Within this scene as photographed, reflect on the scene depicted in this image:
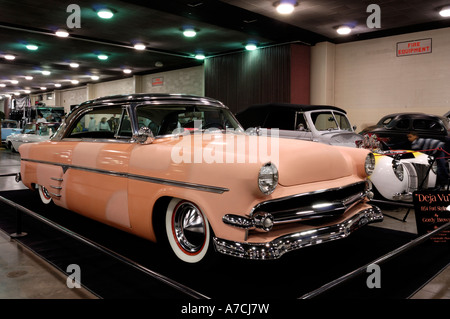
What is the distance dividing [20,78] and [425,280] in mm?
24770

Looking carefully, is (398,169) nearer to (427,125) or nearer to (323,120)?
(323,120)

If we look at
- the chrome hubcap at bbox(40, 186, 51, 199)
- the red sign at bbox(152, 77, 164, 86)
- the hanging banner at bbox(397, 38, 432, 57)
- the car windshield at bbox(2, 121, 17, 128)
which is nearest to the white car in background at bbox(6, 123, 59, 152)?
the car windshield at bbox(2, 121, 17, 128)

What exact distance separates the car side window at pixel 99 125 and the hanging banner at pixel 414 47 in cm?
905

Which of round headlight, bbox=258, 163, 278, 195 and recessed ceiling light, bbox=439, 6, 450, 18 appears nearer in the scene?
round headlight, bbox=258, 163, 278, 195

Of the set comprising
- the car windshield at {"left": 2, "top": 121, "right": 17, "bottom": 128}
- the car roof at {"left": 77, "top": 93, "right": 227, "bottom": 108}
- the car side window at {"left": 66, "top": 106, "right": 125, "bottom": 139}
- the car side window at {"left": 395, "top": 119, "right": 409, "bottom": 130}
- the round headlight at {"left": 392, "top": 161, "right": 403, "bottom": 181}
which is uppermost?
the car windshield at {"left": 2, "top": 121, "right": 17, "bottom": 128}

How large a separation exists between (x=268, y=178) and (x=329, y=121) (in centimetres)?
588

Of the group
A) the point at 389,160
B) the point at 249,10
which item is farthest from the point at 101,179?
the point at 249,10

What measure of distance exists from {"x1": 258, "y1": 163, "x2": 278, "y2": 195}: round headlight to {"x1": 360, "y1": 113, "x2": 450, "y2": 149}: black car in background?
6894mm

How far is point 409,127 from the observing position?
930cm

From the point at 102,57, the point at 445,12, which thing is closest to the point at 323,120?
the point at 445,12

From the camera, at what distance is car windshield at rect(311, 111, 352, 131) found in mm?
7402

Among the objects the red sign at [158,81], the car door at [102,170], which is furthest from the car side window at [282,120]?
the red sign at [158,81]

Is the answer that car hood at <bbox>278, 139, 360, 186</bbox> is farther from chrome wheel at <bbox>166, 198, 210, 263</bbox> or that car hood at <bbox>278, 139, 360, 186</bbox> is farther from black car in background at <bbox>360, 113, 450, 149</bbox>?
black car in background at <bbox>360, 113, 450, 149</bbox>

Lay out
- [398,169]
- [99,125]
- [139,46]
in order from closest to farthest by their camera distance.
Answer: [99,125] → [398,169] → [139,46]
